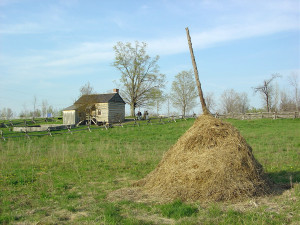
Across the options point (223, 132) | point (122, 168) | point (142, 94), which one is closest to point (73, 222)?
point (223, 132)

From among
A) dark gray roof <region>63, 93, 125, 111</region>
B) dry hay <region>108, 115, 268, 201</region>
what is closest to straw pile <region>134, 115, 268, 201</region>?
dry hay <region>108, 115, 268, 201</region>

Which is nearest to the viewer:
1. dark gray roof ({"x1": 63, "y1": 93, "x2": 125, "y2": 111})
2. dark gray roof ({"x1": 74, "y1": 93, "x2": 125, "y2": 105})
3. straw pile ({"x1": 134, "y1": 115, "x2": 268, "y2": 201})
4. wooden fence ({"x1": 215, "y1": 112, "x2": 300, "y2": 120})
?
straw pile ({"x1": 134, "y1": 115, "x2": 268, "y2": 201})

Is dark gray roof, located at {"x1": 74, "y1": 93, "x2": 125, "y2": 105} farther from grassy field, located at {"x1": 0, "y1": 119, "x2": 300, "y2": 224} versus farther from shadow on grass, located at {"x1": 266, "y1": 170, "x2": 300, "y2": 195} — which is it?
shadow on grass, located at {"x1": 266, "y1": 170, "x2": 300, "y2": 195}

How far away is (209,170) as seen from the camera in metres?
6.51

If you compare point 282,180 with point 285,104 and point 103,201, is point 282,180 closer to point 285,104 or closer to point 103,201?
point 103,201

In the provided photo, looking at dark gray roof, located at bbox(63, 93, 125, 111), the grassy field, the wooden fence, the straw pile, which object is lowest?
the grassy field

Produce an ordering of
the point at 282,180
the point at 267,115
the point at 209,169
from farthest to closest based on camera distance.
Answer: the point at 267,115 < the point at 282,180 < the point at 209,169

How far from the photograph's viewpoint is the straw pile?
6293mm

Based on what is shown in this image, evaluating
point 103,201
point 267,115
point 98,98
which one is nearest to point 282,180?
point 103,201

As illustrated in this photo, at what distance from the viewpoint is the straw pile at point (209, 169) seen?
20.6 ft

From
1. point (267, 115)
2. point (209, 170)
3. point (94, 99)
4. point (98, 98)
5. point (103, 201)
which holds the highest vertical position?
point (98, 98)

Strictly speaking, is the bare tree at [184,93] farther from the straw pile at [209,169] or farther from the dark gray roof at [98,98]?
the straw pile at [209,169]

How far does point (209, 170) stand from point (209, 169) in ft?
0.09

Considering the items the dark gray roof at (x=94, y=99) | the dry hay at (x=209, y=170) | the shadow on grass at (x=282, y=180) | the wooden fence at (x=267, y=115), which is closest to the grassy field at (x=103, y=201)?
the shadow on grass at (x=282, y=180)
